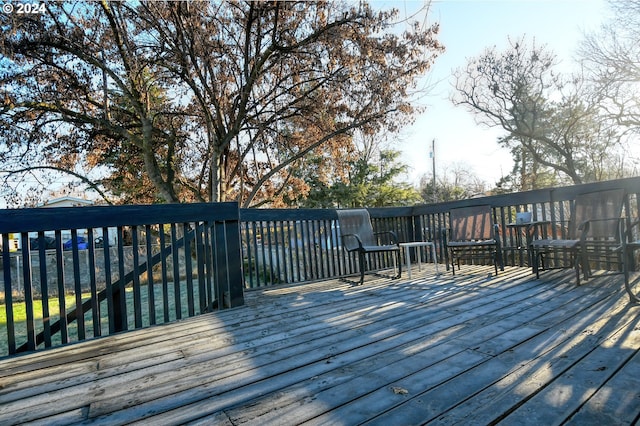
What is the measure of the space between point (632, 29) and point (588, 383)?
14055 mm

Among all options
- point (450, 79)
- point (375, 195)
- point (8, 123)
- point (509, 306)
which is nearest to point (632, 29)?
point (450, 79)

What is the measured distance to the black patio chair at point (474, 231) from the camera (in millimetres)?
4664

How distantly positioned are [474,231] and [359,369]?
3879 mm

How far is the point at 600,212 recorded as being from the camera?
12.5 ft

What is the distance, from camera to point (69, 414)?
Answer: 55.9 inches

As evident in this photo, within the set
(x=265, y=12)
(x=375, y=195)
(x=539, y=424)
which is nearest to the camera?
(x=539, y=424)

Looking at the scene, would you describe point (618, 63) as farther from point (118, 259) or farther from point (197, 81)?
point (118, 259)

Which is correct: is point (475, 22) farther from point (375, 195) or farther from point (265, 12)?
point (375, 195)

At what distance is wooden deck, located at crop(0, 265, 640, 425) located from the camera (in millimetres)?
1307

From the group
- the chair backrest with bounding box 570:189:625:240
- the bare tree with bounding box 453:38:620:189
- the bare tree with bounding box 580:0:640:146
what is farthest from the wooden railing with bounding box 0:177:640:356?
the bare tree with bounding box 453:38:620:189

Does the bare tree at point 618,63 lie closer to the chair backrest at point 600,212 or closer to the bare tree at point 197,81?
the bare tree at point 197,81

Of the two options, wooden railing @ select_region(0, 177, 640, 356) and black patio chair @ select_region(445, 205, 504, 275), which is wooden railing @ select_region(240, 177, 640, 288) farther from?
black patio chair @ select_region(445, 205, 504, 275)

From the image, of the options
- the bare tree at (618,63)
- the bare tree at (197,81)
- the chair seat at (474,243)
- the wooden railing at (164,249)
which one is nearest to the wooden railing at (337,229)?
the wooden railing at (164,249)

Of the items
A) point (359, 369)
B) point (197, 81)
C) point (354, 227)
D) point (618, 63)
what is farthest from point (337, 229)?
point (618, 63)
